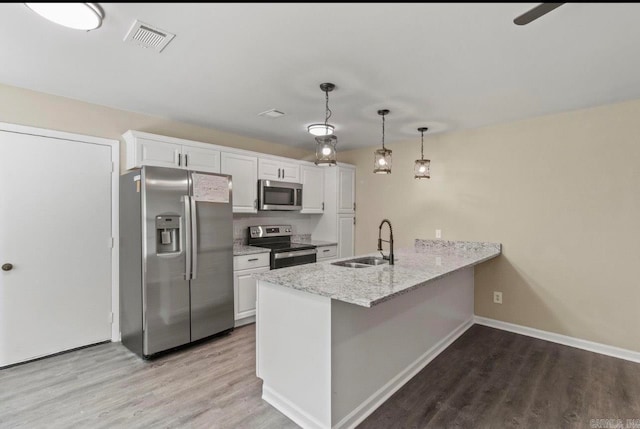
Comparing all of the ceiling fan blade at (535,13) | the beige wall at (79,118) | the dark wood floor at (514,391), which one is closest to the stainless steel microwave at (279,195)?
the beige wall at (79,118)

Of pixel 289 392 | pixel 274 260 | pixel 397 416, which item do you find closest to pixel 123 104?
pixel 274 260

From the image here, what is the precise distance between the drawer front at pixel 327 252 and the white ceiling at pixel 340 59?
78.4 inches

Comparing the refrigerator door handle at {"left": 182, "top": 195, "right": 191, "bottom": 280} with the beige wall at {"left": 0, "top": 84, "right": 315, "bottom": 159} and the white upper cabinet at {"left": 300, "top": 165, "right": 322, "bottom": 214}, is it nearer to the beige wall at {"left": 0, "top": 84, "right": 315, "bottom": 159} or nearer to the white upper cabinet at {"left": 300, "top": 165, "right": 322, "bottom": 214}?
the beige wall at {"left": 0, "top": 84, "right": 315, "bottom": 159}

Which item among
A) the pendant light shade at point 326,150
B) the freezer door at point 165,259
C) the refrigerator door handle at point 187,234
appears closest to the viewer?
the pendant light shade at point 326,150

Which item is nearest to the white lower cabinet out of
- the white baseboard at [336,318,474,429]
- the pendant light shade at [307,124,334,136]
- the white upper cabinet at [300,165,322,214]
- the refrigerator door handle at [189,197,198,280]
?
the refrigerator door handle at [189,197,198,280]

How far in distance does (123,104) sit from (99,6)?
5.52 feet

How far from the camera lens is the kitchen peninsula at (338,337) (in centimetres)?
181

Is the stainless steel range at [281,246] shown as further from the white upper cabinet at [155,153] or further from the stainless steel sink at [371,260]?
the white upper cabinet at [155,153]

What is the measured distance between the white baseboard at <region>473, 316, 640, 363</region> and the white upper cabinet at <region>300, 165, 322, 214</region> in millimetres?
2590

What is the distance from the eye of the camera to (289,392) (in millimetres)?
2033

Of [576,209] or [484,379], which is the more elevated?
[576,209]

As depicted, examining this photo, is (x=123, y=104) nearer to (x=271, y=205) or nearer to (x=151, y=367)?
(x=271, y=205)

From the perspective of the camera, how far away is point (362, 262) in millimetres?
2912

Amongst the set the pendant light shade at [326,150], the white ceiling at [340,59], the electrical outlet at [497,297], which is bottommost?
the electrical outlet at [497,297]
